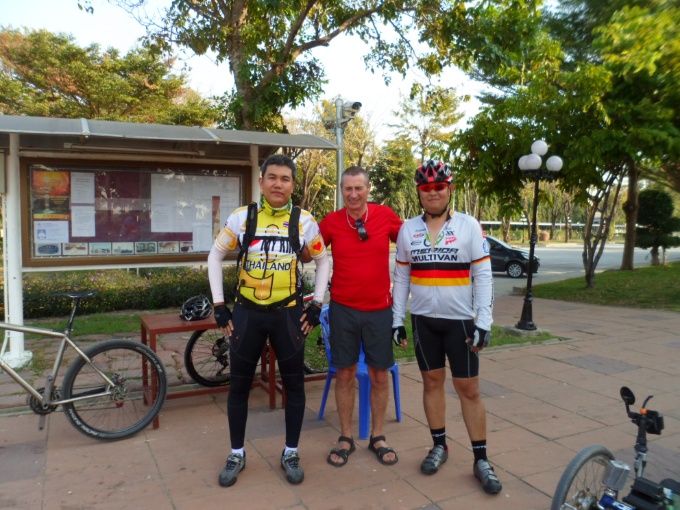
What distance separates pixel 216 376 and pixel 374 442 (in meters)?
2.00

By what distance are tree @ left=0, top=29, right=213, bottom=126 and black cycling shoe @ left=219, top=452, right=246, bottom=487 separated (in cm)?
1722

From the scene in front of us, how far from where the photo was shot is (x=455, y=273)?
333cm

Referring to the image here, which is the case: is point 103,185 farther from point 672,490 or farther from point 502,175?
point 502,175

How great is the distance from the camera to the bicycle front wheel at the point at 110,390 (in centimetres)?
388

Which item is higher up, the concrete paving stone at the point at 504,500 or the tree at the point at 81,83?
the tree at the point at 81,83

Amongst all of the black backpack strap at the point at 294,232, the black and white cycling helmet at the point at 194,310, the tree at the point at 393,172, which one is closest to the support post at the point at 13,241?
the black and white cycling helmet at the point at 194,310

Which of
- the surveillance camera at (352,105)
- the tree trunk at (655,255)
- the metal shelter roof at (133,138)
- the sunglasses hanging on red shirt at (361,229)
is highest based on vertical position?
the surveillance camera at (352,105)

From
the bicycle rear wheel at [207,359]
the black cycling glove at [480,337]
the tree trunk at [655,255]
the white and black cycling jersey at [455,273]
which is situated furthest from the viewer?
the tree trunk at [655,255]

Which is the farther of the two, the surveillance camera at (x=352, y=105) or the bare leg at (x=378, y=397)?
the surveillance camera at (x=352, y=105)

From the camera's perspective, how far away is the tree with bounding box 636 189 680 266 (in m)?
19.1

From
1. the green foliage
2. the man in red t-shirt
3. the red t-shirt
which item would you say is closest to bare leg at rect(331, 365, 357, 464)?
the man in red t-shirt

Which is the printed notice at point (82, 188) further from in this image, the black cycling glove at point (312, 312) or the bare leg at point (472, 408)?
the bare leg at point (472, 408)

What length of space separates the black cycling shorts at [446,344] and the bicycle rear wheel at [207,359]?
224 cm

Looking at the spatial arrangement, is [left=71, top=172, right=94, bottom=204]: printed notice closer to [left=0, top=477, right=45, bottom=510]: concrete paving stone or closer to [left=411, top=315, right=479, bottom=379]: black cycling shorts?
[left=0, top=477, right=45, bottom=510]: concrete paving stone
